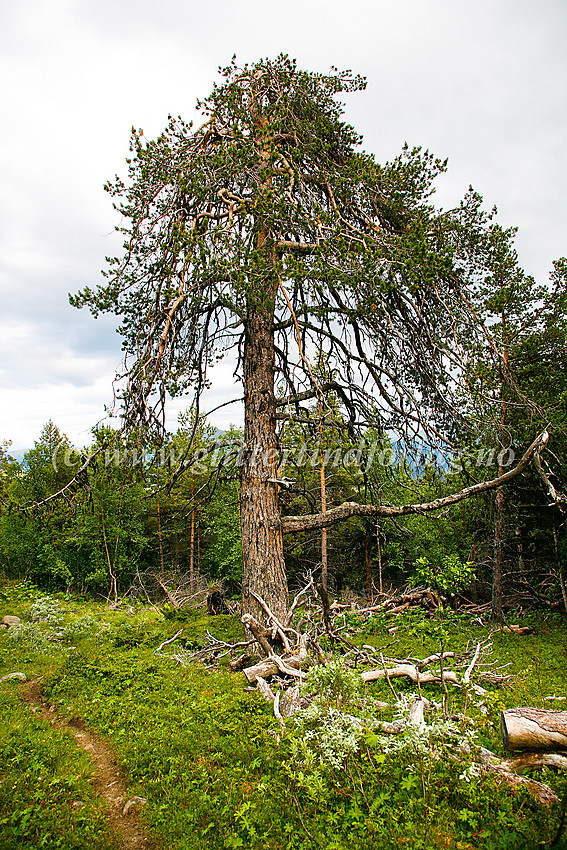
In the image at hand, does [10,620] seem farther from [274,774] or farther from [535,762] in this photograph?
[535,762]

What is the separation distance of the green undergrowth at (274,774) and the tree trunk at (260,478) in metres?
1.21

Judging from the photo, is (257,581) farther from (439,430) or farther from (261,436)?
(439,430)

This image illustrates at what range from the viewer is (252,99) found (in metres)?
7.34

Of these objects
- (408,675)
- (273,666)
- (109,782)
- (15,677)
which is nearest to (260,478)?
(273,666)

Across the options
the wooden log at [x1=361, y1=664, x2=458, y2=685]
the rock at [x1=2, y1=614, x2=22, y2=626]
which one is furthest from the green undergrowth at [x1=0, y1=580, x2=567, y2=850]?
the rock at [x1=2, y1=614, x2=22, y2=626]

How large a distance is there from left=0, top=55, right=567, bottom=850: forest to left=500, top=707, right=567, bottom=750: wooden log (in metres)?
0.02

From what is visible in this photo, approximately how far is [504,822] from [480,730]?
1.20 metres

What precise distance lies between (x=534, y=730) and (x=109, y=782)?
3525 mm

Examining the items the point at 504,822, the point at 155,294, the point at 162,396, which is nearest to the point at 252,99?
the point at 155,294

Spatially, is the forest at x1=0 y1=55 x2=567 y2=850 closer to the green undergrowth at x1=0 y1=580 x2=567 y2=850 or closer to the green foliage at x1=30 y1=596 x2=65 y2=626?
the green undergrowth at x1=0 y1=580 x2=567 y2=850

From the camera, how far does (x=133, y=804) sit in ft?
11.2

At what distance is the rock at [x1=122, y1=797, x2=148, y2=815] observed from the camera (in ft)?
11.0

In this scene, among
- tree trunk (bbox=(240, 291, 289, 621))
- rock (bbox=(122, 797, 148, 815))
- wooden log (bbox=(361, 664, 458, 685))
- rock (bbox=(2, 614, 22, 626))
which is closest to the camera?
rock (bbox=(122, 797, 148, 815))

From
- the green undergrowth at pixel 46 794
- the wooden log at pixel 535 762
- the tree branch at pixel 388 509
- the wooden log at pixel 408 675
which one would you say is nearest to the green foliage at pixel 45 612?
the green undergrowth at pixel 46 794
